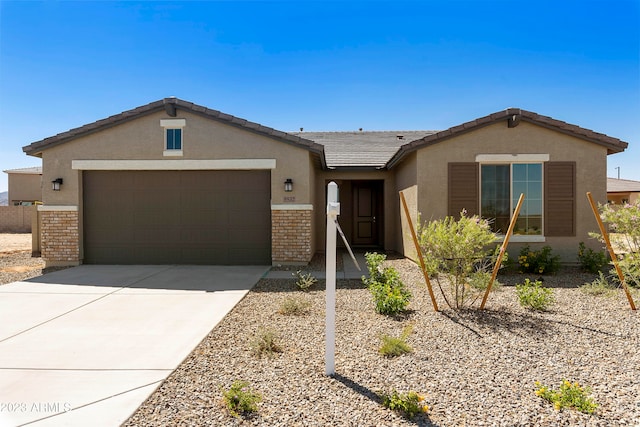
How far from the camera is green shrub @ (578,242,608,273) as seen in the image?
7.92 meters

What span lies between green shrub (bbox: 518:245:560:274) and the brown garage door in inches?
248

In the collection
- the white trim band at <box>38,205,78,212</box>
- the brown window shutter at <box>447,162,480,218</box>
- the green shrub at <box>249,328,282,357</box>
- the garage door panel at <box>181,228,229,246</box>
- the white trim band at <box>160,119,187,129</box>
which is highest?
the white trim band at <box>160,119,187,129</box>

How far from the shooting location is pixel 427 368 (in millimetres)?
3354

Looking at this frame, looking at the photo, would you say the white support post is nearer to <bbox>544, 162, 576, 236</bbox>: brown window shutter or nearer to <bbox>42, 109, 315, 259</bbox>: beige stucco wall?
<bbox>42, 109, 315, 259</bbox>: beige stucco wall

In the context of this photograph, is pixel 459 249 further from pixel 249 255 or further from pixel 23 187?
pixel 23 187

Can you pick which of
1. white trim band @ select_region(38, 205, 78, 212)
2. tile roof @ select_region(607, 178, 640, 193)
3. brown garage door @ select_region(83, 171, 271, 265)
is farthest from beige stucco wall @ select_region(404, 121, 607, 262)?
tile roof @ select_region(607, 178, 640, 193)

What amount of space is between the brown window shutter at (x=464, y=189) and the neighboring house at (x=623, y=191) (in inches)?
812

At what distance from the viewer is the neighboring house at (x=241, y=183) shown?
8.43 metres

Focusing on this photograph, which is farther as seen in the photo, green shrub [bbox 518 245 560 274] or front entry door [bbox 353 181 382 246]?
front entry door [bbox 353 181 382 246]

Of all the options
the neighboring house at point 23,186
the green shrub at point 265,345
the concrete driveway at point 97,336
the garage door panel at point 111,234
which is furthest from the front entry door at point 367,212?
the neighboring house at point 23,186

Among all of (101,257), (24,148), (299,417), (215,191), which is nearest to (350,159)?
(215,191)

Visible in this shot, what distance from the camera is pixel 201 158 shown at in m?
8.95

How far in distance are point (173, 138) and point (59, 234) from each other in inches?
155

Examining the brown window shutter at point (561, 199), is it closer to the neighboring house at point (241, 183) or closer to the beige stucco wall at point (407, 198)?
the neighboring house at point (241, 183)
